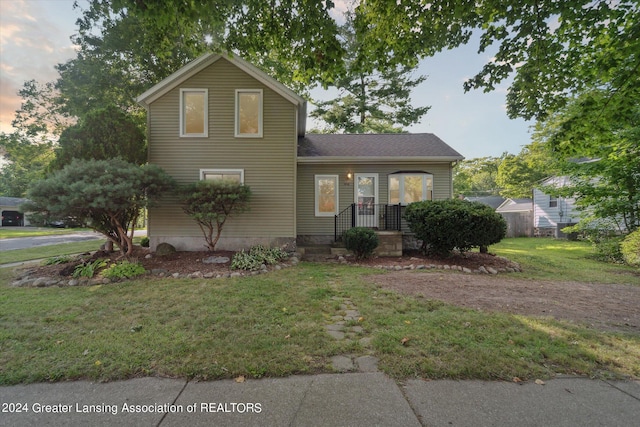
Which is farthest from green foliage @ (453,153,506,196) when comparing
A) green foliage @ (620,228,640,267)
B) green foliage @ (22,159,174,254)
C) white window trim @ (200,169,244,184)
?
green foliage @ (22,159,174,254)

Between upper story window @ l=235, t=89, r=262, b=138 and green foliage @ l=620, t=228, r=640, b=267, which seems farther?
upper story window @ l=235, t=89, r=262, b=138

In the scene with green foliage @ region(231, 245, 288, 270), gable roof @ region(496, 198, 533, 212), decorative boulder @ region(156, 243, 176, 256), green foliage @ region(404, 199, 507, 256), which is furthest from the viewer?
gable roof @ region(496, 198, 533, 212)

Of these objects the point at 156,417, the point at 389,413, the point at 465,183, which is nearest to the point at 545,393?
the point at 389,413

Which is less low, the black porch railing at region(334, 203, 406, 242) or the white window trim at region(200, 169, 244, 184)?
the white window trim at region(200, 169, 244, 184)

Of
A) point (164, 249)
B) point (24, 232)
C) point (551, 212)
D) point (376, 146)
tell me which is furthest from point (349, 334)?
point (24, 232)

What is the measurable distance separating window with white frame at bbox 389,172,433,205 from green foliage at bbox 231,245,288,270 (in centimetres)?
516

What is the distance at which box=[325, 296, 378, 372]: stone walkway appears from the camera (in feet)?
8.11

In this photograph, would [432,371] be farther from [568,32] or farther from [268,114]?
[268,114]

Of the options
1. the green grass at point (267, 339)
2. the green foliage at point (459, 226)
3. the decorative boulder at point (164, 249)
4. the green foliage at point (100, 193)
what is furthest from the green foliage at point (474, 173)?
the green foliage at point (100, 193)

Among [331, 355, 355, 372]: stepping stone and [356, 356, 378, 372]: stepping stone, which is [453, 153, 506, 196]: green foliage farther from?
[331, 355, 355, 372]: stepping stone

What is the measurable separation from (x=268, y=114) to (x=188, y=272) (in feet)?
18.6

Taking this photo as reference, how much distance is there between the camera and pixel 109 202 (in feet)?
20.0

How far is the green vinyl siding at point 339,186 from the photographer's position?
10336mm

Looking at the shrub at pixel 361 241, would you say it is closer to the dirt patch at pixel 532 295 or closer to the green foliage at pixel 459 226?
the green foliage at pixel 459 226
